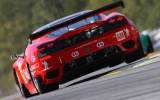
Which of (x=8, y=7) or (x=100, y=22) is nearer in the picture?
(x=100, y=22)

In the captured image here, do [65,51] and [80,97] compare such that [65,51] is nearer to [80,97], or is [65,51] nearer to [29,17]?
[80,97]

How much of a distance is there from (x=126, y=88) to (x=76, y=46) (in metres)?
3.04

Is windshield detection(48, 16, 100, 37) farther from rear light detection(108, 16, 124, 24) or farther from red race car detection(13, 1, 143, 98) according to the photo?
rear light detection(108, 16, 124, 24)

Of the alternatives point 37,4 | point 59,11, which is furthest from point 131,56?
point 37,4

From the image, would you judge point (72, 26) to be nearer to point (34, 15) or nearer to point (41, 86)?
point (41, 86)

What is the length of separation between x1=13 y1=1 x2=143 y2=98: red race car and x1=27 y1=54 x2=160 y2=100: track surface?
1.59 feet

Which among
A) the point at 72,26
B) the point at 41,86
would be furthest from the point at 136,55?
the point at 41,86

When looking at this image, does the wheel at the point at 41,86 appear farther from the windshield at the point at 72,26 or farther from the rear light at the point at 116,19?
the rear light at the point at 116,19

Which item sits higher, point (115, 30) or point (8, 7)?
point (8, 7)

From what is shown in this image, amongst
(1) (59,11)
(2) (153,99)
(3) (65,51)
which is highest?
(1) (59,11)

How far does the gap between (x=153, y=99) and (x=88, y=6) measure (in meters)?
82.3

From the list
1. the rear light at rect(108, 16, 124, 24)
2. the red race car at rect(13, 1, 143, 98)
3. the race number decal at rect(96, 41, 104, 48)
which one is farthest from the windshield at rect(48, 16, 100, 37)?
the race number decal at rect(96, 41, 104, 48)

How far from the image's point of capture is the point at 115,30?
41.3 ft

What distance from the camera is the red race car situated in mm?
12320
